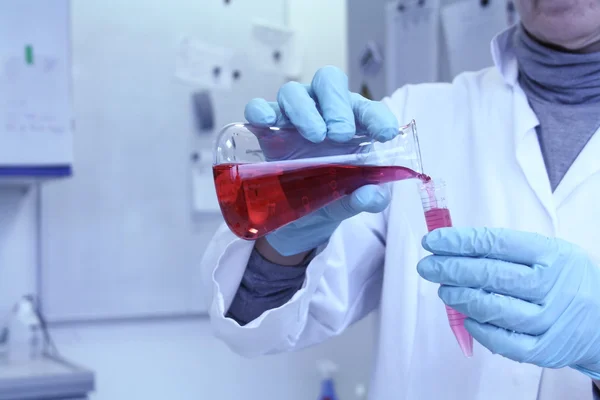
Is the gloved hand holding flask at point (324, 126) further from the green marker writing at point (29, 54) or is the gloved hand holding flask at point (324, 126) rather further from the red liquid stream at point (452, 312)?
the green marker writing at point (29, 54)

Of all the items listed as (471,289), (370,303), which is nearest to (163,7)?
(370,303)

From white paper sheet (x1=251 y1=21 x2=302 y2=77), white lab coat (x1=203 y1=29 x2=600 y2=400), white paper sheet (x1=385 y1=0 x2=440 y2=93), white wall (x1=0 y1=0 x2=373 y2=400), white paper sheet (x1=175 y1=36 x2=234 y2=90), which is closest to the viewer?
white lab coat (x1=203 y1=29 x2=600 y2=400)

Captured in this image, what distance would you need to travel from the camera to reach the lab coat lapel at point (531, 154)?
1.06 m

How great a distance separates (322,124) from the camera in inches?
32.5

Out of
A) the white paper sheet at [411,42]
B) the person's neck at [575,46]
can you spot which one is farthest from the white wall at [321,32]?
the person's neck at [575,46]

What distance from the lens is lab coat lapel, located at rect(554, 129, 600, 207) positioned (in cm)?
105

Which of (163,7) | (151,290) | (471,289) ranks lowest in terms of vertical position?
(151,290)

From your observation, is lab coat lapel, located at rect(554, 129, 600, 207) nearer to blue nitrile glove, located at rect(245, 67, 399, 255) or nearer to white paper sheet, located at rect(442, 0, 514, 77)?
blue nitrile glove, located at rect(245, 67, 399, 255)

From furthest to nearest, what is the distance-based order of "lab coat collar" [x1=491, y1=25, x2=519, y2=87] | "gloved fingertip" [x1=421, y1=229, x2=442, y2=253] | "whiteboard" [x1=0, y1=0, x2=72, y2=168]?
"whiteboard" [x1=0, y1=0, x2=72, y2=168]
"lab coat collar" [x1=491, y1=25, x2=519, y2=87]
"gloved fingertip" [x1=421, y1=229, x2=442, y2=253]

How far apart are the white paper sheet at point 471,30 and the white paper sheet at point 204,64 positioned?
95 cm

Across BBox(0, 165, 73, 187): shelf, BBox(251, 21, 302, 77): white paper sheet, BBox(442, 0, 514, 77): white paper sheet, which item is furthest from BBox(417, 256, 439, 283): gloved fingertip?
BBox(251, 21, 302, 77): white paper sheet

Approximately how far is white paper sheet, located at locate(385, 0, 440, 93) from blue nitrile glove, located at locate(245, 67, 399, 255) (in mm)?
847

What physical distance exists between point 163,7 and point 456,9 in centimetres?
107

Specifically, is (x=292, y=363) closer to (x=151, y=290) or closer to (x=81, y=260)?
(x=151, y=290)
